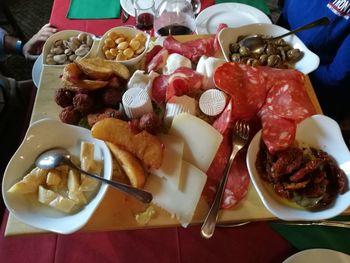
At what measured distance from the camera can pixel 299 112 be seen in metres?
0.68

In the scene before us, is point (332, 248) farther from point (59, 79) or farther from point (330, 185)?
point (59, 79)

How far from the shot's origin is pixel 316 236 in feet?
2.44

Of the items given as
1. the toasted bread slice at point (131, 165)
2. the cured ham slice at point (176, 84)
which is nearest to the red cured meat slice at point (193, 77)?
the cured ham slice at point (176, 84)

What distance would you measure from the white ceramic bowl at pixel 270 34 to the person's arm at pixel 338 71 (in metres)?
0.21

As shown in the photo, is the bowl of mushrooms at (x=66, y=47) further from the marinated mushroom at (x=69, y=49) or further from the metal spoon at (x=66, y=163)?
the metal spoon at (x=66, y=163)

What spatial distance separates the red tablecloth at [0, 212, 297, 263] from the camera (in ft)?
2.42

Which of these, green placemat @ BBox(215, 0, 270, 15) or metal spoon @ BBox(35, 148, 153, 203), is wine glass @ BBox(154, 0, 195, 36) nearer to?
green placemat @ BBox(215, 0, 270, 15)

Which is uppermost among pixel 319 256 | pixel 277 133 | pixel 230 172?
pixel 277 133

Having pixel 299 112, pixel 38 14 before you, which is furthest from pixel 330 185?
pixel 38 14

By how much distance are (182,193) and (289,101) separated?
0.31 m

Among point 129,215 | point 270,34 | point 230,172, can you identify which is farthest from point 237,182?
point 270,34

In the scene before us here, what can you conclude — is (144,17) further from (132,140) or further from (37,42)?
(132,140)

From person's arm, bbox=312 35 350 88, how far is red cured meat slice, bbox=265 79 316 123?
1.16 ft

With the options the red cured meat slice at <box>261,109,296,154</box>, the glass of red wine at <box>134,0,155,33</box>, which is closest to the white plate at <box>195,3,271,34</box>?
the glass of red wine at <box>134,0,155,33</box>
